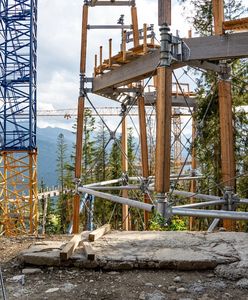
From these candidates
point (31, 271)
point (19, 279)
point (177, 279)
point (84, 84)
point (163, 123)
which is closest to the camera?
point (177, 279)

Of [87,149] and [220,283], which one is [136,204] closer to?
[220,283]

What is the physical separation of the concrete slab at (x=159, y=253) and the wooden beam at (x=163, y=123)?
4.01 feet

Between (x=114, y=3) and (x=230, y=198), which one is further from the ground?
(x=114, y=3)

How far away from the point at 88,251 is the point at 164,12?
13.0 feet

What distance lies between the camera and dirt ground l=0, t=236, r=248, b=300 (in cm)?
503

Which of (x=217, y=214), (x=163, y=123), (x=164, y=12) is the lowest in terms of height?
(x=217, y=214)

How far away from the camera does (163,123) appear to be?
249 inches

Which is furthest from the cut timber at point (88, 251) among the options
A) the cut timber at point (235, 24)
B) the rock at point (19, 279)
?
the cut timber at point (235, 24)

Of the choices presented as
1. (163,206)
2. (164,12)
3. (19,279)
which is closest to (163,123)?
(163,206)

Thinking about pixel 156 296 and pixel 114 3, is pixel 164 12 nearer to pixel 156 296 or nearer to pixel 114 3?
pixel 156 296

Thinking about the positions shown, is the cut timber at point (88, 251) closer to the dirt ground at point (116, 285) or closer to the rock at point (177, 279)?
the dirt ground at point (116, 285)

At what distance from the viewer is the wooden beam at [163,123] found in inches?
247

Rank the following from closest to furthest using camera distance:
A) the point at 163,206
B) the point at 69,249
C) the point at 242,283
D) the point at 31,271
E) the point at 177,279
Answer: the point at 242,283 < the point at 177,279 < the point at 31,271 < the point at 69,249 < the point at 163,206

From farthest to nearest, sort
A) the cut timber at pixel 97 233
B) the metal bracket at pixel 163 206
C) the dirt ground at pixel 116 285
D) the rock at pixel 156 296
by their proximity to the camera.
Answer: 1. the cut timber at pixel 97 233
2. the metal bracket at pixel 163 206
3. the dirt ground at pixel 116 285
4. the rock at pixel 156 296
